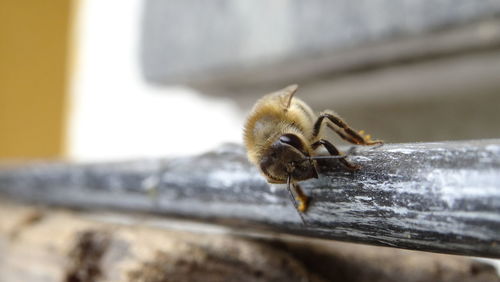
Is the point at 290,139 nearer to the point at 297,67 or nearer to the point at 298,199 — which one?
the point at 298,199

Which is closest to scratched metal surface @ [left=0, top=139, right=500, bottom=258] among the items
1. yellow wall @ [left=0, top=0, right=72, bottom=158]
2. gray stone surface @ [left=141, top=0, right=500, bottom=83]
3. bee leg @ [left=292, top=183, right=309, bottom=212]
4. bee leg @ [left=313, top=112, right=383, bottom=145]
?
bee leg @ [left=292, top=183, right=309, bottom=212]

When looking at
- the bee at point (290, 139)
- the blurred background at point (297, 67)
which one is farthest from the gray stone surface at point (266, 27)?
the bee at point (290, 139)

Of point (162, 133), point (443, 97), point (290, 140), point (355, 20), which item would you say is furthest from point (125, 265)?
point (162, 133)

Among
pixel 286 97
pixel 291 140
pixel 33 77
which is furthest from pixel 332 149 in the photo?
pixel 33 77

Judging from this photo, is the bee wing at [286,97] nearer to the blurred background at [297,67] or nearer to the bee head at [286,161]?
the bee head at [286,161]

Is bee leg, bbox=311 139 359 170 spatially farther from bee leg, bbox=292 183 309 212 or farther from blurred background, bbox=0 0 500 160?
blurred background, bbox=0 0 500 160

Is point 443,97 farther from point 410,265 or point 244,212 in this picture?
point 244,212
